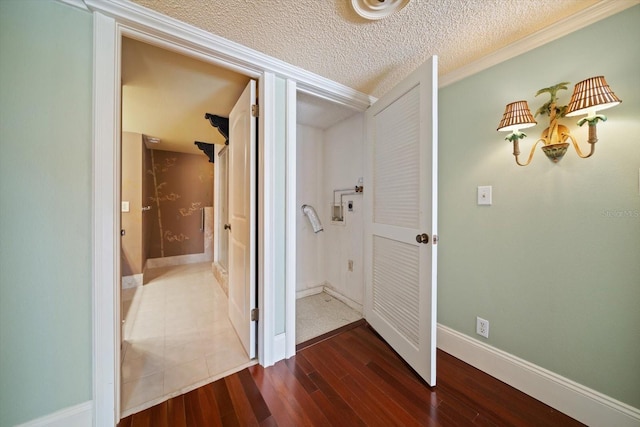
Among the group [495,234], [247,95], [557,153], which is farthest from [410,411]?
[247,95]

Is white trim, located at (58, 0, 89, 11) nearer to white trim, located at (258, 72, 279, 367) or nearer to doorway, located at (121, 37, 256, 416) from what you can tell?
doorway, located at (121, 37, 256, 416)

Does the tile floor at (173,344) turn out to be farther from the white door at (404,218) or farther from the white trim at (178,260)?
the white door at (404,218)

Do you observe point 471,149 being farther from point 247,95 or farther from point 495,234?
point 247,95

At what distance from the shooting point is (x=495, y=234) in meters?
1.44

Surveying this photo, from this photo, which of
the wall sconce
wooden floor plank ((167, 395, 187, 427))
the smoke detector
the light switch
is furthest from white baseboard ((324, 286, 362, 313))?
the smoke detector

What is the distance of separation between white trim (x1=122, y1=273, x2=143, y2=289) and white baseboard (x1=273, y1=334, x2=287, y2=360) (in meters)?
2.64

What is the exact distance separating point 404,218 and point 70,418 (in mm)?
2039

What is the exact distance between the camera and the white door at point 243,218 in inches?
62.4

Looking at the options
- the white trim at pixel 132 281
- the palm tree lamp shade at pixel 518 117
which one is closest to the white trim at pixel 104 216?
the palm tree lamp shade at pixel 518 117

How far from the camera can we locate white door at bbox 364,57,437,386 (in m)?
1.32

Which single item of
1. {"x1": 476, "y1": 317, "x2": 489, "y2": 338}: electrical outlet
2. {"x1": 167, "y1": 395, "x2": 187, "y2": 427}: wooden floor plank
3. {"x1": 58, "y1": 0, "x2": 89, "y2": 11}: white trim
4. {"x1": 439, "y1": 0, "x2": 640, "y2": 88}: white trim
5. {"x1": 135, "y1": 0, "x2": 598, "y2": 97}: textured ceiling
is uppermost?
{"x1": 135, "y1": 0, "x2": 598, "y2": 97}: textured ceiling

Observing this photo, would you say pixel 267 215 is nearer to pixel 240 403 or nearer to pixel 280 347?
pixel 280 347

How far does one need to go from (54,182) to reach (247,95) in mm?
1164

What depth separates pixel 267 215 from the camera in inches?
59.9
